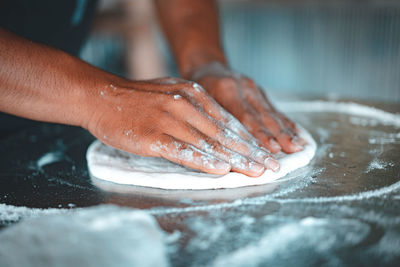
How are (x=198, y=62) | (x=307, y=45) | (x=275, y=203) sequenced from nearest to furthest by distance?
1. (x=275, y=203)
2. (x=198, y=62)
3. (x=307, y=45)

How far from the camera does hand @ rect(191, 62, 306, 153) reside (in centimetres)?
85

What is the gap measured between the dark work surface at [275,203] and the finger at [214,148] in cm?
4

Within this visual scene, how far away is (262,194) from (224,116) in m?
0.18

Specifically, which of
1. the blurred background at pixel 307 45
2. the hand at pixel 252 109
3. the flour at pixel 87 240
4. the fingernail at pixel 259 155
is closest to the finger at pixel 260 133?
the hand at pixel 252 109

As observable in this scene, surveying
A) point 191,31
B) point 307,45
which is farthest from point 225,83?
point 307,45

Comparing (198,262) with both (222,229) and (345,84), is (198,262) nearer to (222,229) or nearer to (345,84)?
(222,229)

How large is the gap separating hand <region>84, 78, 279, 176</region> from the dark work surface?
0.19 ft

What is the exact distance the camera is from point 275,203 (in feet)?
2.07

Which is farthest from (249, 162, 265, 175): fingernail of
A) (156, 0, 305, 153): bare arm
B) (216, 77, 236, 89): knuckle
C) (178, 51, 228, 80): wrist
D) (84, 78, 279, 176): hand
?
(178, 51, 228, 80): wrist

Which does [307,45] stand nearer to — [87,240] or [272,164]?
[272,164]

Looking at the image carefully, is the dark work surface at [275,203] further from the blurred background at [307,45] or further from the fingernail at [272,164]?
the blurred background at [307,45]

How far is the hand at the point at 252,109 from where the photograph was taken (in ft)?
2.78

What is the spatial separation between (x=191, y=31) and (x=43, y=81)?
570 millimetres

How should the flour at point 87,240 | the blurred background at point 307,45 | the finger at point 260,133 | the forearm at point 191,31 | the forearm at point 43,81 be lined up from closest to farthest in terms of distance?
the flour at point 87,240, the forearm at point 43,81, the finger at point 260,133, the forearm at point 191,31, the blurred background at point 307,45
